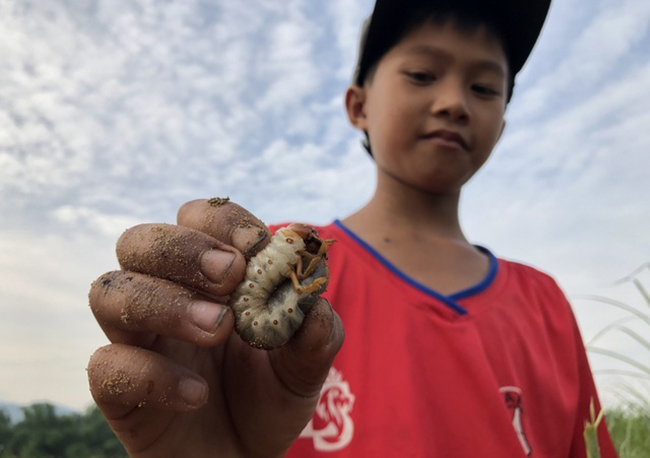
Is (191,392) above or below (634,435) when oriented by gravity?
below

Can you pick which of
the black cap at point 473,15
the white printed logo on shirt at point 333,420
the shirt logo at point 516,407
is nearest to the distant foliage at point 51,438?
the white printed logo on shirt at point 333,420

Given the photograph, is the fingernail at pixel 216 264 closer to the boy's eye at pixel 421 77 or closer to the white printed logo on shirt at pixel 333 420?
the white printed logo on shirt at pixel 333 420

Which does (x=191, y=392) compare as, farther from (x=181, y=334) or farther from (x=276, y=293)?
(x=276, y=293)

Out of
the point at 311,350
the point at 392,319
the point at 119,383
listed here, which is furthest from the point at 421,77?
the point at 119,383

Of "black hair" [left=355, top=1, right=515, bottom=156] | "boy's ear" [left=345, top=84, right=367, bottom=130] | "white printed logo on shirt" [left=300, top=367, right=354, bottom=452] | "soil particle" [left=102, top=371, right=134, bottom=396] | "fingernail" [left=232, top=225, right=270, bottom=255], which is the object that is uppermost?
"black hair" [left=355, top=1, right=515, bottom=156]

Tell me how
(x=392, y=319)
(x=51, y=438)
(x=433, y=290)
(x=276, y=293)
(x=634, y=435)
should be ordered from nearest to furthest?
(x=276, y=293) → (x=392, y=319) → (x=433, y=290) → (x=634, y=435) → (x=51, y=438)

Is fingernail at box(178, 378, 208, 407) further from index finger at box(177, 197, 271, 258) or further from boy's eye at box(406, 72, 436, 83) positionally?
boy's eye at box(406, 72, 436, 83)

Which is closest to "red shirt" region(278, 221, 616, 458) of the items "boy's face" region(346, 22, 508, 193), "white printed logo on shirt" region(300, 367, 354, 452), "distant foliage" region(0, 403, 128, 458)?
"white printed logo on shirt" region(300, 367, 354, 452)
